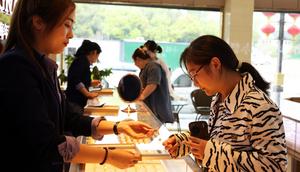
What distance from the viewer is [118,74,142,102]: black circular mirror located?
2.84 meters

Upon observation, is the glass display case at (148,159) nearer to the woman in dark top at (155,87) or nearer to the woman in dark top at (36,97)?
the woman in dark top at (36,97)

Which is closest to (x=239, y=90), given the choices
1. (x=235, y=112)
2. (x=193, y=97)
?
(x=235, y=112)

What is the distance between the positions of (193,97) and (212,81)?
14.0 feet

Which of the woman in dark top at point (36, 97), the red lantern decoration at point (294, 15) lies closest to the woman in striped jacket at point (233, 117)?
the woman in dark top at point (36, 97)

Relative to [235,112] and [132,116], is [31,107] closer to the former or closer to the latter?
[235,112]

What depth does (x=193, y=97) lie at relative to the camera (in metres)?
5.86

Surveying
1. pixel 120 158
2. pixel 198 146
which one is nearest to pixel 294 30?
pixel 198 146

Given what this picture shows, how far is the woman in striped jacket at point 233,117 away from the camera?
1.44m

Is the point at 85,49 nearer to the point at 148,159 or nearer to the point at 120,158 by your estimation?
the point at 148,159

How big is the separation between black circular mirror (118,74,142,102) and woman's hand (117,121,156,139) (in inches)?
36.9

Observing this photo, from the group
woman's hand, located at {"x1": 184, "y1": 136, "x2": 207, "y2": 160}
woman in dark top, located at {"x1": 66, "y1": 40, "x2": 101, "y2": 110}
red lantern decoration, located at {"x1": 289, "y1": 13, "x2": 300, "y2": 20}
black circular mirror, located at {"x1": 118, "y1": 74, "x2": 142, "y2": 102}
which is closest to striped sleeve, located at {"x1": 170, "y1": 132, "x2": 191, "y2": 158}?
woman's hand, located at {"x1": 184, "y1": 136, "x2": 207, "y2": 160}

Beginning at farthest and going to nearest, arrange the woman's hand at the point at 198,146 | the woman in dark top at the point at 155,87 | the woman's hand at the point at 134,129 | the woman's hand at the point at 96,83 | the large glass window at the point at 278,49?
the large glass window at the point at 278,49
the woman's hand at the point at 96,83
the woman in dark top at the point at 155,87
the woman's hand at the point at 134,129
the woman's hand at the point at 198,146

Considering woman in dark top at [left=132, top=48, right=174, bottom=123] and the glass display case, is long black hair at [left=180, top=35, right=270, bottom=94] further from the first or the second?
woman in dark top at [left=132, top=48, right=174, bottom=123]

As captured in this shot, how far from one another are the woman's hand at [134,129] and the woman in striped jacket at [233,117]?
26 cm
